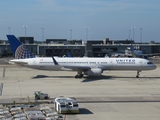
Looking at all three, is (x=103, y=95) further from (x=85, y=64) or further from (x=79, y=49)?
(x=79, y=49)

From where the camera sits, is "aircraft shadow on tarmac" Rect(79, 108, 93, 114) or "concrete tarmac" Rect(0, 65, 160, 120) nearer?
"concrete tarmac" Rect(0, 65, 160, 120)

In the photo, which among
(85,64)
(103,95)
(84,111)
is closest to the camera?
(84,111)

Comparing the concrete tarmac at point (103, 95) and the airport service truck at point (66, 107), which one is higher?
the airport service truck at point (66, 107)

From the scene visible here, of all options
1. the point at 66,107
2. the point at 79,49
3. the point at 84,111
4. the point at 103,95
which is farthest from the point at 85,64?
the point at 79,49

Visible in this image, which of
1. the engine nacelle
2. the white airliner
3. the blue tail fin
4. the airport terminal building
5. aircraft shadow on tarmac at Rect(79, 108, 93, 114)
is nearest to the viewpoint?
aircraft shadow on tarmac at Rect(79, 108, 93, 114)

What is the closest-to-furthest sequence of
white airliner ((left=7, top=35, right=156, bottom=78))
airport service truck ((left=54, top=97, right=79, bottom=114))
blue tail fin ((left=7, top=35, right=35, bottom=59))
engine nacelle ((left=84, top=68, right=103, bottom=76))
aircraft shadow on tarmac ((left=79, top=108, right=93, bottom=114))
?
airport service truck ((left=54, top=97, right=79, bottom=114)) < aircraft shadow on tarmac ((left=79, top=108, right=93, bottom=114)) < engine nacelle ((left=84, top=68, right=103, bottom=76)) < white airliner ((left=7, top=35, right=156, bottom=78)) < blue tail fin ((left=7, top=35, right=35, bottom=59))

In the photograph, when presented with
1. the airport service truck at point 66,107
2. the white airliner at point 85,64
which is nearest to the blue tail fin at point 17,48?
the white airliner at point 85,64

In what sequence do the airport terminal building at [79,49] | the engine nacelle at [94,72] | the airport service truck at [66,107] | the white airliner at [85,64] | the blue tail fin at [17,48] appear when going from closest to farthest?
the airport service truck at [66,107] < the engine nacelle at [94,72] < the white airliner at [85,64] < the blue tail fin at [17,48] < the airport terminal building at [79,49]

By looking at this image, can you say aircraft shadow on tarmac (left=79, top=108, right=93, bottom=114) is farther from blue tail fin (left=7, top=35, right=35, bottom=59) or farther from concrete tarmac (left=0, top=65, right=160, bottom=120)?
blue tail fin (left=7, top=35, right=35, bottom=59)

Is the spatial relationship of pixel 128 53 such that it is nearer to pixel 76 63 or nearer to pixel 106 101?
pixel 76 63

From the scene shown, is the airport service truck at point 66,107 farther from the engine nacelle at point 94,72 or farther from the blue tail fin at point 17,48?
the blue tail fin at point 17,48

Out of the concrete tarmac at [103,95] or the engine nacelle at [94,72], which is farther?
the engine nacelle at [94,72]

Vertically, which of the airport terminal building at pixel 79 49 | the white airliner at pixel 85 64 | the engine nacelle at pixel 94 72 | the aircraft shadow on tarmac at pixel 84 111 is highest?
the airport terminal building at pixel 79 49

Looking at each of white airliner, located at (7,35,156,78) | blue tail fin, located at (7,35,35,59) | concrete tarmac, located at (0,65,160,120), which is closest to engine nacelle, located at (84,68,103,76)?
white airliner, located at (7,35,156,78)
